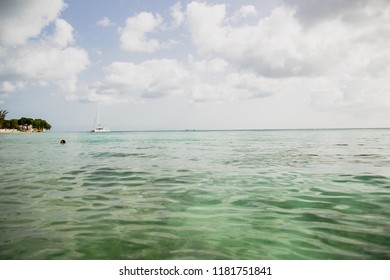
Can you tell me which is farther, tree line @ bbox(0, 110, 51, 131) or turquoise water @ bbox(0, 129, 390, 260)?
tree line @ bbox(0, 110, 51, 131)

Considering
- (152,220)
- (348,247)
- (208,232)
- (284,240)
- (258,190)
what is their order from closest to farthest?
(348,247) → (284,240) → (208,232) → (152,220) → (258,190)

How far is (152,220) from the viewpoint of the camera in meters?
6.31

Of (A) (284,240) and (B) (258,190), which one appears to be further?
(B) (258,190)

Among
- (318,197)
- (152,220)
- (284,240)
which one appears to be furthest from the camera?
(318,197)

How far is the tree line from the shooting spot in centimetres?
14488

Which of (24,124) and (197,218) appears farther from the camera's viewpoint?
(24,124)

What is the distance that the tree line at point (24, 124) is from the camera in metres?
145

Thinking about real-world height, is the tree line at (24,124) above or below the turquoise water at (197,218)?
above

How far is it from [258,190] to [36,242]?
6.77 meters

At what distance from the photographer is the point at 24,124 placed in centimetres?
16500

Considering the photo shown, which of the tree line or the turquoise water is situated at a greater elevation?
the tree line

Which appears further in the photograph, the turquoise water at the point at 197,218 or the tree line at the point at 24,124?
the tree line at the point at 24,124

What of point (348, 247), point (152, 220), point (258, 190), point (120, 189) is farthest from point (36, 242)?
point (258, 190)
